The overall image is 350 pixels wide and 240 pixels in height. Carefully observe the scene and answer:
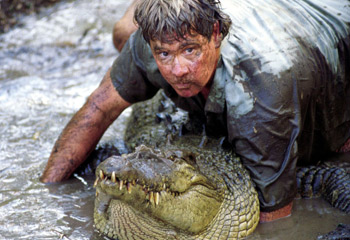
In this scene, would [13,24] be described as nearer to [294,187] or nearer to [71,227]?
[71,227]

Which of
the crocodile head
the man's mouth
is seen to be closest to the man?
the man's mouth

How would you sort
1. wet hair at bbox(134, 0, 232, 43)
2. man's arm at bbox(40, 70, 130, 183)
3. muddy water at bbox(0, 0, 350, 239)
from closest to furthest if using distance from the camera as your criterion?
wet hair at bbox(134, 0, 232, 43) → muddy water at bbox(0, 0, 350, 239) → man's arm at bbox(40, 70, 130, 183)

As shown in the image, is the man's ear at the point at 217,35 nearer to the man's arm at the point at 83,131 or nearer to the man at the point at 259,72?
the man at the point at 259,72

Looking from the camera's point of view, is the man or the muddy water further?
the muddy water

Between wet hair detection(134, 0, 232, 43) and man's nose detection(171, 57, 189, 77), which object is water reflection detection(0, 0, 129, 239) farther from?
wet hair detection(134, 0, 232, 43)

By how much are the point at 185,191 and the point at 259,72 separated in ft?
3.11

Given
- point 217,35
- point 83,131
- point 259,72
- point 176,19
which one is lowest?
point 83,131

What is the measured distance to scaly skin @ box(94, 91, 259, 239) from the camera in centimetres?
277

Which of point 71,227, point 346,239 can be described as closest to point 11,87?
point 71,227

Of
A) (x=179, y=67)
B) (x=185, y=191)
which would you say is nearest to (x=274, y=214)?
(x=185, y=191)

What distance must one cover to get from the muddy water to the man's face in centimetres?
118

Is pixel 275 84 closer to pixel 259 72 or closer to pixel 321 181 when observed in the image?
pixel 259 72

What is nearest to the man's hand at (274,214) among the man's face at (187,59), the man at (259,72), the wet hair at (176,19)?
the man at (259,72)

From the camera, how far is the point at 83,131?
4266 millimetres
